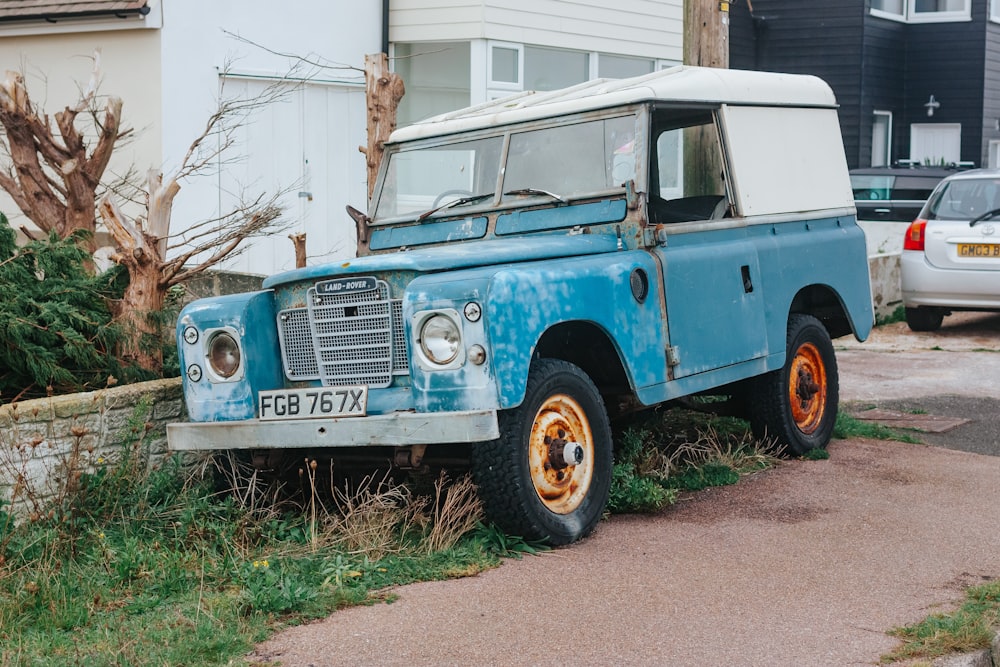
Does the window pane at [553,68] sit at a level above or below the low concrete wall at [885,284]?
above

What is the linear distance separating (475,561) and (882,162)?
22.4m

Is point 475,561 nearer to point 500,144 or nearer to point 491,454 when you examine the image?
point 491,454

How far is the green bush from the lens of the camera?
23.4ft

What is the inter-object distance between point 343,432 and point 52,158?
3.94 metres

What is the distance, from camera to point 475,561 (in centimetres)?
579

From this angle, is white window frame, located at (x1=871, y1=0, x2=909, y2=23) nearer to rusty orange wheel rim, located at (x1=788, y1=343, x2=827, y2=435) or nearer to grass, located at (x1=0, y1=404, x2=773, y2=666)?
rusty orange wheel rim, located at (x1=788, y1=343, x2=827, y2=435)

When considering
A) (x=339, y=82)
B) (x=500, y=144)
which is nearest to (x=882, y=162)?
(x=339, y=82)

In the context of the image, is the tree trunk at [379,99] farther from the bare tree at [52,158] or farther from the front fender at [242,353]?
the front fender at [242,353]

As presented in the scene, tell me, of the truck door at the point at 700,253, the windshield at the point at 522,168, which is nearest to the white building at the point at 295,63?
the windshield at the point at 522,168

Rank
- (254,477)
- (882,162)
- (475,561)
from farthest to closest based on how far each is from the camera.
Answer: (882,162) < (254,477) < (475,561)

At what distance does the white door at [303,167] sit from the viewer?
13594mm

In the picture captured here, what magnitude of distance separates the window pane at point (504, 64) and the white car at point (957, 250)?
193 inches

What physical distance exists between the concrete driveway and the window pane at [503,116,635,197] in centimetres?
181

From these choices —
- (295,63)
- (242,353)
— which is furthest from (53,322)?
(295,63)
